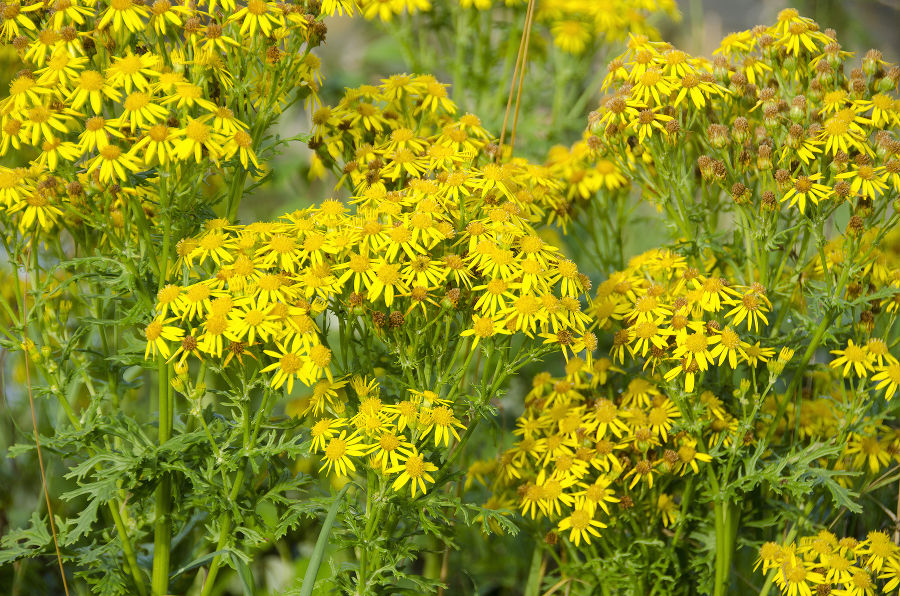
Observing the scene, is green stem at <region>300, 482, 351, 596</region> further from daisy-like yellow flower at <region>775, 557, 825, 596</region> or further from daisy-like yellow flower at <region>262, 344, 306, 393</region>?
daisy-like yellow flower at <region>775, 557, 825, 596</region>

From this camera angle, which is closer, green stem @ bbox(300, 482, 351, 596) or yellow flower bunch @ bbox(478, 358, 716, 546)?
green stem @ bbox(300, 482, 351, 596)

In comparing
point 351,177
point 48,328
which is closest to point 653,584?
point 351,177

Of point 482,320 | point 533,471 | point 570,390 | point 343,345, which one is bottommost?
point 533,471

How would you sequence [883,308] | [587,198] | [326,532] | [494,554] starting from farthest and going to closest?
[494,554]
[587,198]
[883,308]
[326,532]

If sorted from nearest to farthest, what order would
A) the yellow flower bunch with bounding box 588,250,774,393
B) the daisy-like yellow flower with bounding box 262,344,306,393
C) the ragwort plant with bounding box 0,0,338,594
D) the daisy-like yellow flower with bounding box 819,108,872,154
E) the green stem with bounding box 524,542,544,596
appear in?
the daisy-like yellow flower with bounding box 262,344,306,393 < the ragwort plant with bounding box 0,0,338,594 < the yellow flower bunch with bounding box 588,250,774,393 < the daisy-like yellow flower with bounding box 819,108,872,154 < the green stem with bounding box 524,542,544,596

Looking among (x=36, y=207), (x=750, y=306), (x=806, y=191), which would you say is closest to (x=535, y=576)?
(x=750, y=306)

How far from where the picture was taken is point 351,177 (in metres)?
2.45

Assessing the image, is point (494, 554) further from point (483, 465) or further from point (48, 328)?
point (48, 328)

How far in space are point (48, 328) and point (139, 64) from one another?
2.56 ft

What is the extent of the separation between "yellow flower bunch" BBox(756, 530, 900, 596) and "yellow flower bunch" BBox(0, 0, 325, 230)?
1.53 meters

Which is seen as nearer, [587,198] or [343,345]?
[343,345]

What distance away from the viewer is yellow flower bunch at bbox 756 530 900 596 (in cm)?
206

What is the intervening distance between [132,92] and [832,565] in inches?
75.2

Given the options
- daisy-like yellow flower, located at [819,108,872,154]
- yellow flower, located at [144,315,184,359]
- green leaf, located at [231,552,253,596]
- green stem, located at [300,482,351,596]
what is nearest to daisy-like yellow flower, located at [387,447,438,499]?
green stem, located at [300,482,351,596]
